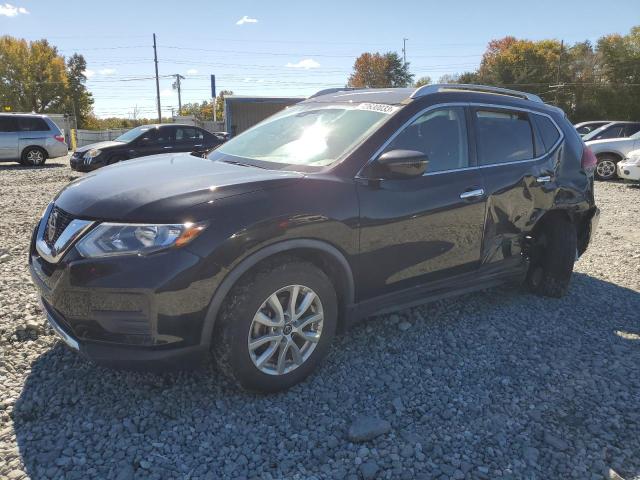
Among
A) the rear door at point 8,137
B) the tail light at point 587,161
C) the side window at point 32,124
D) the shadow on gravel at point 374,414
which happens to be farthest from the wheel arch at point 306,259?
the side window at point 32,124

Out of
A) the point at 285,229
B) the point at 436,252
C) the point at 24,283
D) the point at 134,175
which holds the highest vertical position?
the point at 134,175

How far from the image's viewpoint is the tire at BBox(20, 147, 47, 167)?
55.9 ft

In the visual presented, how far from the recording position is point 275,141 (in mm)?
3730

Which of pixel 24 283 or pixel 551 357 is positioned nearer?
pixel 551 357

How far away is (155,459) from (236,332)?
0.69 metres

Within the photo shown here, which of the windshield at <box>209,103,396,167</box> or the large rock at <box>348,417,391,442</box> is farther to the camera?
the windshield at <box>209,103,396,167</box>

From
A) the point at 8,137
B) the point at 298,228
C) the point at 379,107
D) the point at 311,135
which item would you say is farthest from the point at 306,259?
the point at 8,137

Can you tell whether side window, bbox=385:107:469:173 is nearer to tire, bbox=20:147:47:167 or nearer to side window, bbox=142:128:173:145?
side window, bbox=142:128:173:145

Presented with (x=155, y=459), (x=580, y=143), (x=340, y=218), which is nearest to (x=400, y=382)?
(x=340, y=218)

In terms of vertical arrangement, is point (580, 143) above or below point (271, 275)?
above

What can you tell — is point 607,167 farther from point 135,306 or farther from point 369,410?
point 135,306

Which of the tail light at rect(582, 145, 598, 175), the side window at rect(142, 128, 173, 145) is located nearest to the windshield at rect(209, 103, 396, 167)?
the tail light at rect(582, 145, 598, 175)

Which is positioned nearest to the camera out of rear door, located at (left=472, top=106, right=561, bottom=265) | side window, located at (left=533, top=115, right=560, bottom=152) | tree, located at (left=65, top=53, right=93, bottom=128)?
rear door, located at (left=472, top=106, right=561, bottom=265)

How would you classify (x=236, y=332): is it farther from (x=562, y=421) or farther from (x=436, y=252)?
(x=562, y=421)
